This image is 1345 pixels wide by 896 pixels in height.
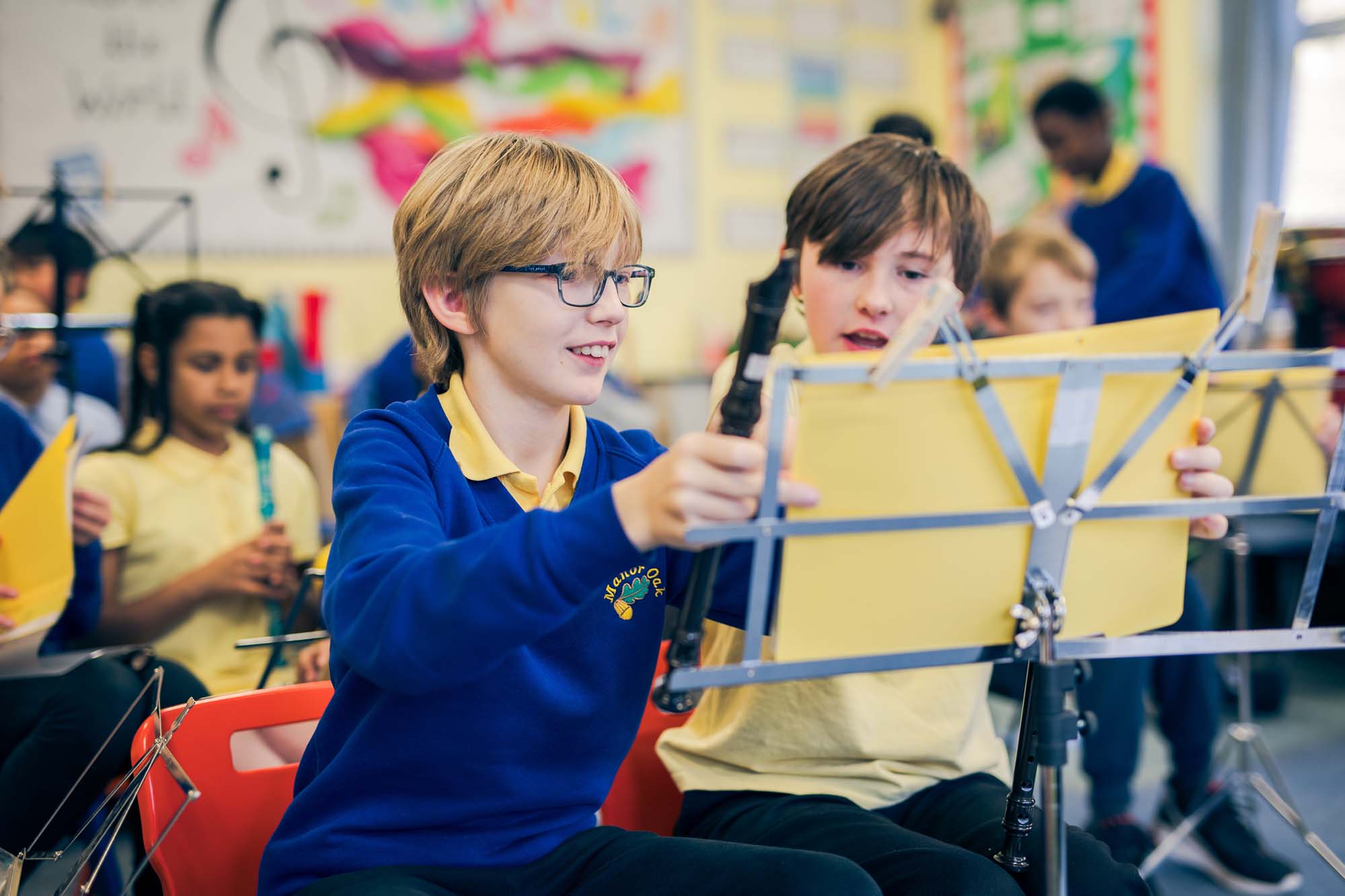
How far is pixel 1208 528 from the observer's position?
34.3 inches

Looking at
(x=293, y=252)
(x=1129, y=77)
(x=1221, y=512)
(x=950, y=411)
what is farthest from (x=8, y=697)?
(x=1129, y=77)

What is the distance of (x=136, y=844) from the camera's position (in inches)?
45.8

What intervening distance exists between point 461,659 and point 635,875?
0.26m

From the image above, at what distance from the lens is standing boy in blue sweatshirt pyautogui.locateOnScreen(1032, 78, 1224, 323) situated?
2.47 m

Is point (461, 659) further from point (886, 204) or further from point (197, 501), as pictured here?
point (197, 501)

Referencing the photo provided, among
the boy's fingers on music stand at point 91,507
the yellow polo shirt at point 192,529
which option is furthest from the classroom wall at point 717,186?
the boy's fingers on music stand at point 91,507

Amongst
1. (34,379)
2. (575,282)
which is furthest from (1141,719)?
(34,379)

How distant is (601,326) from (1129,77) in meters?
3.18

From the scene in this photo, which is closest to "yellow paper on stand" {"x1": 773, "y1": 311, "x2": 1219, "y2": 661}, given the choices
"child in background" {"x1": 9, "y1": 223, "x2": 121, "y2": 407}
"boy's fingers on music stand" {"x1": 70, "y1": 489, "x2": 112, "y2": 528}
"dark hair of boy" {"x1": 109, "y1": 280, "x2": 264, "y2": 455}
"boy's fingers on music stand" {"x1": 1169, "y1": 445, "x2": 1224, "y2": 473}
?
"boy's fingers on music stand" {"x1": 1169, "y1": 445, "x2": 1224, "y2": 473}

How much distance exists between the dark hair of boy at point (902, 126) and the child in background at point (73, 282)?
152 cm

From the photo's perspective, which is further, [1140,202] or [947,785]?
[1140,202]

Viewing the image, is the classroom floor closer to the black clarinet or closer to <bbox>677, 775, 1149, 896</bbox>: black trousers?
<bbox>677, 775, 1149, 896</bbox>: black trousers

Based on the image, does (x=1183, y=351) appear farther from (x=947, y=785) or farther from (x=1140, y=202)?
(x=1140, y=202)

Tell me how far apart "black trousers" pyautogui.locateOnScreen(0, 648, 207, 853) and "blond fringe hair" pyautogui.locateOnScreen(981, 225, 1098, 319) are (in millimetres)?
1544
